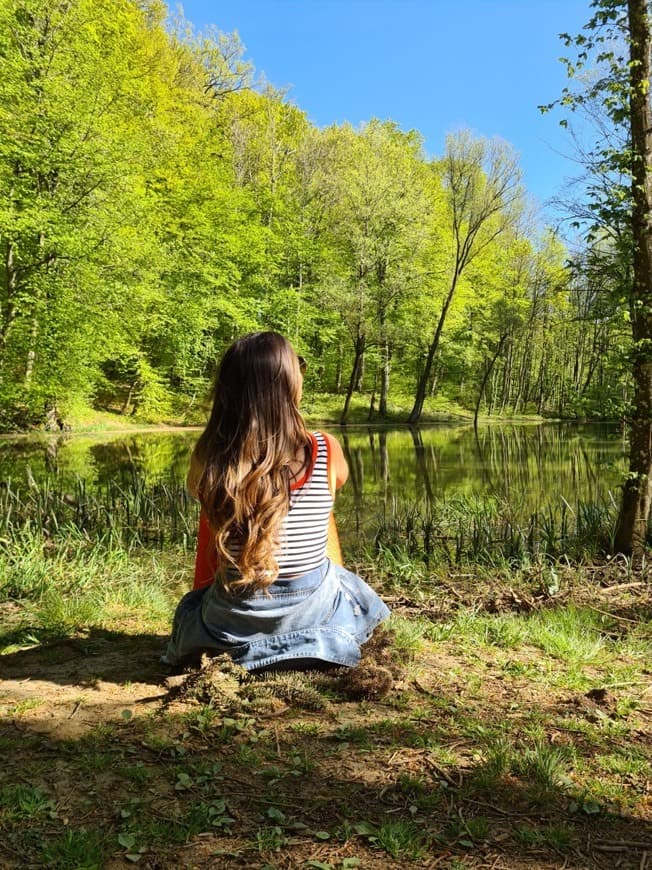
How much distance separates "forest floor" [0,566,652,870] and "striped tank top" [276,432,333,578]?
475 millimetres

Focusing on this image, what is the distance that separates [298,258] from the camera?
28.2 metres

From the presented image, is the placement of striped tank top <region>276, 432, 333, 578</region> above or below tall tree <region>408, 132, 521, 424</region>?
below

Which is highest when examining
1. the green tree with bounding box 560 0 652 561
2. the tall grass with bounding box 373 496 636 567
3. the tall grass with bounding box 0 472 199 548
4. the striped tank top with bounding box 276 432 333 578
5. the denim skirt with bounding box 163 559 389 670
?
the green tree with bounding box 560 0 652 561

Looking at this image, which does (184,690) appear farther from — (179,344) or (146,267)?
(179,344)

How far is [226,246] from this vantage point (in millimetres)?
23938

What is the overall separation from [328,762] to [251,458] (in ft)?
3.48

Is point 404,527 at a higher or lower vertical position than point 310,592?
lower

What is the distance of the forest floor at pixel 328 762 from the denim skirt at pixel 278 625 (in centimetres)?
9

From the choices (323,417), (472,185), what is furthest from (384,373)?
(472,185)

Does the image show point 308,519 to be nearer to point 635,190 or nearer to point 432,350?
point 635,190

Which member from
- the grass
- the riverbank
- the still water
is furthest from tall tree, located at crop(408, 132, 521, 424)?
the grass

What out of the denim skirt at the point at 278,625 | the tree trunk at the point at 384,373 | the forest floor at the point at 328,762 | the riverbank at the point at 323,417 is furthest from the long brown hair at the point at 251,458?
the tree trunk at the point at 384,373

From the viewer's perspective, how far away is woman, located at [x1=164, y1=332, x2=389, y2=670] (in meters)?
2.15

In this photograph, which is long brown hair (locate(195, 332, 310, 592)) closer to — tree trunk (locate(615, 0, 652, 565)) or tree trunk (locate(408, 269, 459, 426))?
tree trunk (locate(615, 0, 652, 565))
